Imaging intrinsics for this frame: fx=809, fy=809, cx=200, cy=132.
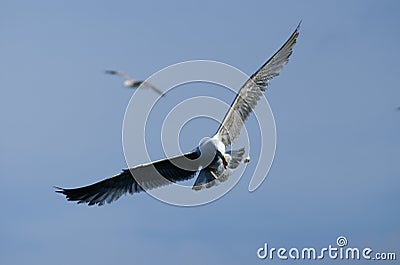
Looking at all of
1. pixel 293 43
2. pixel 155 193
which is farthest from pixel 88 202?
pixel 293 43

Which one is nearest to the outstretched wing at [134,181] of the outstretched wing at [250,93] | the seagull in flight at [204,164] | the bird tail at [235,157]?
the seagull in flight at [204,164]

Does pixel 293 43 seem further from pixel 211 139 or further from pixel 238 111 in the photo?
pixel 211 139

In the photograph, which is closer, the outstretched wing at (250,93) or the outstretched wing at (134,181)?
the outstretched wing at (134,181)

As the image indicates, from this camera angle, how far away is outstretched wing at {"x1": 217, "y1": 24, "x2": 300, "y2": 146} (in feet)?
46.5

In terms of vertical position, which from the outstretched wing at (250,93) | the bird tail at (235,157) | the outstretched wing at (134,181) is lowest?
the outstretched wing at (134,181)

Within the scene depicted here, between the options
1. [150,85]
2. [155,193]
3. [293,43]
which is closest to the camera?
[150,85]

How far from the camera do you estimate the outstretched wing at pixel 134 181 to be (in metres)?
13.6

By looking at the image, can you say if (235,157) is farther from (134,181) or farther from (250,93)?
(134,181)

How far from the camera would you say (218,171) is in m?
13.3

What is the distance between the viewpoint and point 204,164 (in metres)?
13.4

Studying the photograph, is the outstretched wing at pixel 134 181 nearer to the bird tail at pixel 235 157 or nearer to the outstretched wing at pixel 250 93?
the bird tail at pixel 235 157

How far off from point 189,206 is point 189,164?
29.6 inches

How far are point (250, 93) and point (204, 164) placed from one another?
1.87m

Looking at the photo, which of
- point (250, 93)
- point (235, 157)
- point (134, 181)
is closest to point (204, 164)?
point (235, 157)
